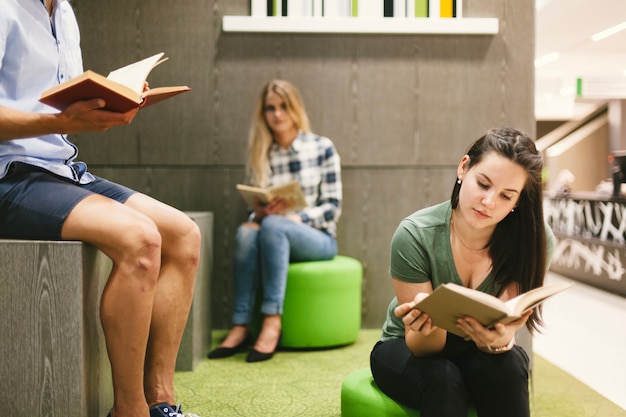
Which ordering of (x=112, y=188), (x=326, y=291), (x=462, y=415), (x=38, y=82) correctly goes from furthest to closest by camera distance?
(x=326, y=291), (x=112, y=188), (x=38, y=82), (x=462, y=415)

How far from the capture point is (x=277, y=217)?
298 cm

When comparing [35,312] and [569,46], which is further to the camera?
[569,46]

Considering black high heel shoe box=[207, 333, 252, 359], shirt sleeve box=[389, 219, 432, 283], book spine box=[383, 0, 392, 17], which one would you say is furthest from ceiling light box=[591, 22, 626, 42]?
shirt sleeve box=[389, 219, 432, 283]

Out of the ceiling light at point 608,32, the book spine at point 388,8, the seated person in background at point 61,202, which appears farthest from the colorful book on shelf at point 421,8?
the ceiling light at point 608,32

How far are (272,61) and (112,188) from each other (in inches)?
73.4

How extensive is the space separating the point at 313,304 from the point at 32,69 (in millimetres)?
1822

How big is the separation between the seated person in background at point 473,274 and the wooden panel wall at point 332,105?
178cm

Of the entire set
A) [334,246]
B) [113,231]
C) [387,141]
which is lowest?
[334,246]

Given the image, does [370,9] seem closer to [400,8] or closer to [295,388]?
[400,8]

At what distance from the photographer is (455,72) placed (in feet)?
11.3

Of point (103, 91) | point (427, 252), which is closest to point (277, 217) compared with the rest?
point (427, 252)

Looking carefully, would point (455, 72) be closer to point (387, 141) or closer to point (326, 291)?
point (387, 141)

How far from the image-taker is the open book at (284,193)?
2.89m

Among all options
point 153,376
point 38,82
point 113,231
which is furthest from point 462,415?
point 38,82
